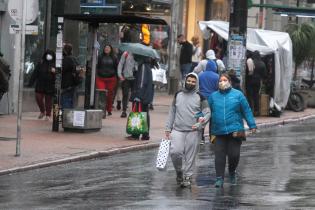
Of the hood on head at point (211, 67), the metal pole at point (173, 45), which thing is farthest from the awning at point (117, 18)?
the metal pole at point (173, 45)

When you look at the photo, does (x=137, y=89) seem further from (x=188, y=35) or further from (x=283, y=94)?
(x=188, y=35)

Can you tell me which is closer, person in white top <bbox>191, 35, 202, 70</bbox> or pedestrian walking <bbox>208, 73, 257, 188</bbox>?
pedestrian walking <bbox>208, 73, 257, 188</bbox>

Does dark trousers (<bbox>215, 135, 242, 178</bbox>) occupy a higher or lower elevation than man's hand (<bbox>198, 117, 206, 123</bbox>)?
lower

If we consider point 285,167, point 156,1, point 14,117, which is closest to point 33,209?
point 285,167

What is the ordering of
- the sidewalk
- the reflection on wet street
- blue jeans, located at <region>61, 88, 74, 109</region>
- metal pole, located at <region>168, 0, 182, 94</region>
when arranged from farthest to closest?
metal pole, located at <region>168, 0, 182, 94</region> < blue jeans, located at <region>61, 88, 74, 109</region> < the sidewalk < the reflection on wet street

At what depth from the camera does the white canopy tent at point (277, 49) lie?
2595 cm

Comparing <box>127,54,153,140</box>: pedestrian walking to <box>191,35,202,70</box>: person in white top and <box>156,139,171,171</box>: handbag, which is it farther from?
<box>191,35,202,70</box>: person in white top

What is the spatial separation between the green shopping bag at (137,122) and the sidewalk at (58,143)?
24 centimetres

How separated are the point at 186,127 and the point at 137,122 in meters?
5.62

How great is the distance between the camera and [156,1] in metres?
30.9

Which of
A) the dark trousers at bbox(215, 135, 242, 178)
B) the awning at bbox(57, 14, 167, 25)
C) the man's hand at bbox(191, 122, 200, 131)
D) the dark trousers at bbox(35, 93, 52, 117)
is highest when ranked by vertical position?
the awning at bbox(57, 14, 167, 25)

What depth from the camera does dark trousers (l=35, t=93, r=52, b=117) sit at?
20812 mm

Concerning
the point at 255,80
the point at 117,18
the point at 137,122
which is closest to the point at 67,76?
the point at 117,18

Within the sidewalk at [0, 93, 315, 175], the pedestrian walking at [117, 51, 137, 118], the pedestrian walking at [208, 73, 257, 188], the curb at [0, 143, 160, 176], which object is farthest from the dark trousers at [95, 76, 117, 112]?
the pedestrian walking at [208, 73, 257, 188]
